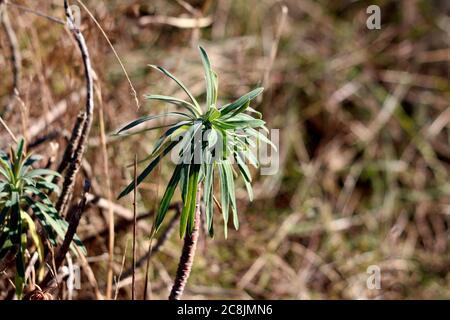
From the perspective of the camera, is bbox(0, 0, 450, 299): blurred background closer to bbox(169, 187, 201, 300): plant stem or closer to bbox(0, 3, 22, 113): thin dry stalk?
bbox(0, 3, 22, 113): thin dry stalk

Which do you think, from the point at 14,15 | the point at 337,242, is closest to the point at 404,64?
the point at 337,242

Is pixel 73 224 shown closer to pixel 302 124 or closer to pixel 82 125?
pixel 82 125

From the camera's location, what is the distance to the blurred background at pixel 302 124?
1880 mm

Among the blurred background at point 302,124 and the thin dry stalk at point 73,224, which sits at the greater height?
the blurred background at point 302,124

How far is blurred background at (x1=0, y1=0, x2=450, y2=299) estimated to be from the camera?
1880 mm

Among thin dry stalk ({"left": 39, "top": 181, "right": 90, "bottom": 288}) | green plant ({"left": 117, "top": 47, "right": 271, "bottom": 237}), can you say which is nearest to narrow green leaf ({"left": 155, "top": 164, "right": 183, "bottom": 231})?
green plant ({"left": 117, "top": 47, "right": 271, "bottom": 237})

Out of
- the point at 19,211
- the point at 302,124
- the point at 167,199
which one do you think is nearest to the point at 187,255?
the point at 167,199

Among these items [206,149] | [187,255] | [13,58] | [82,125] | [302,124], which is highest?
[302,124]

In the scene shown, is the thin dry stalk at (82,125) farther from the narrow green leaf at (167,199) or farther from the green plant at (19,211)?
the narrow green leaf at (167,199)

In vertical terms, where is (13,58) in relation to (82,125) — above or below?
above

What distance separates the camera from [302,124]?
258cm

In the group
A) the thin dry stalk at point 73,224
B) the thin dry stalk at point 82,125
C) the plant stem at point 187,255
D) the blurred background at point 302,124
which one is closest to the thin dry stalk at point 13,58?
the blurred background at point 302,124

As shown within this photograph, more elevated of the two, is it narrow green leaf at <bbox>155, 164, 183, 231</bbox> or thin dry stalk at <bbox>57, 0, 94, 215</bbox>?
thin dry stalk at <bbox>57, 0, 94, 215</bbox>
